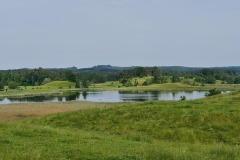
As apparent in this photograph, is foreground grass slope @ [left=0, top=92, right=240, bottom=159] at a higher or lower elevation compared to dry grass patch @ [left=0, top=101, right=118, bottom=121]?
higher

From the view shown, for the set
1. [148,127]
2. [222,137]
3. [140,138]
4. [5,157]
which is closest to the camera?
[5,157]

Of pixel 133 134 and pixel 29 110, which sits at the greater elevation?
pixel 133 134

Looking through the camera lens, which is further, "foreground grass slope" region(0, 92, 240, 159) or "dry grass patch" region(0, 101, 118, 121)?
"dry grass patch" region(0, 101, 118, 121)

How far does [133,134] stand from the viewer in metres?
19.7

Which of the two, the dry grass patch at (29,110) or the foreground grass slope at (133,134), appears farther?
the dry grass patch at (29,110)

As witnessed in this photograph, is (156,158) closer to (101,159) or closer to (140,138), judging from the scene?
(101,159)

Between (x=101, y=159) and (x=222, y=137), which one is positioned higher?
(x=101, y=159)

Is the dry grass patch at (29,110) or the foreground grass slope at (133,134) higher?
the foreground grass slope at (133,134)

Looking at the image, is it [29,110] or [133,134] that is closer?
[133,134]

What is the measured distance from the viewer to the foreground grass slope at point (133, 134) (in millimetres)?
11790

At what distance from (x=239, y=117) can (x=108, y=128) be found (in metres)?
8.73

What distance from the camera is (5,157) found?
10.5m

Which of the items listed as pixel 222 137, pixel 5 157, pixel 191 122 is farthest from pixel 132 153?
pixel 191 122

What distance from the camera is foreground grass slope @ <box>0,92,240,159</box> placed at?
11790 millimetres
